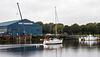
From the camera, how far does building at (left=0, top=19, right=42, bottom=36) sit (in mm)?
126312

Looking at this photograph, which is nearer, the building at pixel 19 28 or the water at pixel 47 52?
the water at pixel 47 52

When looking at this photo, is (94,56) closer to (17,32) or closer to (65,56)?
(65,56)

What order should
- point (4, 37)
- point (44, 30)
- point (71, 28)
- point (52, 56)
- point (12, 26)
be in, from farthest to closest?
1. point (44, 30)
2. point (71, 28)
3. point (12, 26)
4. point (4, 37)
5. point (52, 56)

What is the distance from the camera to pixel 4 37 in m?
118

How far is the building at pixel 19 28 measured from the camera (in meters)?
126

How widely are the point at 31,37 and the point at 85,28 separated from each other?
67592 millimetres

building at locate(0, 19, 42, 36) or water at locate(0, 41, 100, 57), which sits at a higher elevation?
building at locate(0, 19, 42, 36)

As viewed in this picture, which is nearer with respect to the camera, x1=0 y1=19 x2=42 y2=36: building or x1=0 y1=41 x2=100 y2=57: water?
x1=0 y1=41 x2=100 y2=57: water

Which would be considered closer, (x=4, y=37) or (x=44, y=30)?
→ (x=4, y=37)

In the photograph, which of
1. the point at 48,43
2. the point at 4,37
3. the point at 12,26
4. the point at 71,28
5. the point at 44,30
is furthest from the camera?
the point at 44,30

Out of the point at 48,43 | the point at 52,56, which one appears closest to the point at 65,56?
the point at 52,56

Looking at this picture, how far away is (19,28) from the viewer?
12938 centimetres

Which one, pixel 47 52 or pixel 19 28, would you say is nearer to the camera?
pixel 47 52

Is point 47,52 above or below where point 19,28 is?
below
